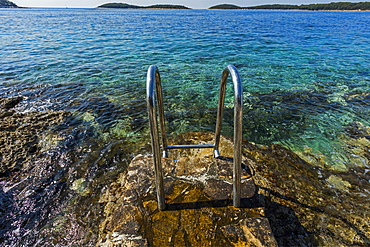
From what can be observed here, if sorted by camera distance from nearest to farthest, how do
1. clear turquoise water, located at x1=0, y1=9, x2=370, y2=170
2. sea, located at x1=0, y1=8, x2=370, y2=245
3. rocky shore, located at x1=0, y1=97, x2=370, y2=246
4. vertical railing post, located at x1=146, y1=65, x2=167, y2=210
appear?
1. vertical railing post, located at x1=146, y1=65, x2=167, y2=210
2. rocky shore, located at x1=0, y1=97, x2=370, y2=246
3. sea, located at x1=0, y1=8, x2=370, y2=245
4. clear turquoise water, located at x1=0, y1=9, x2=370, y2=170

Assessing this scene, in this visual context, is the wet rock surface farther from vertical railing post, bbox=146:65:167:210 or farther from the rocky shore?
vertical railing post, bbox=146:65:167:210

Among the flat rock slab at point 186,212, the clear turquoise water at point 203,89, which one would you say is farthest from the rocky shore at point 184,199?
the clear turquoise water at point 203,89

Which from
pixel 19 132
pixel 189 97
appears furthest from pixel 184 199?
pixel 189 97

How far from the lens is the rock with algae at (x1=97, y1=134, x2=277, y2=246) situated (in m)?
2.28

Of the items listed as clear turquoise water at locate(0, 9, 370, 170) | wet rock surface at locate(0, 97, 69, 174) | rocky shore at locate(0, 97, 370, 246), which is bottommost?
clear turquoise water at locate(0, 9, 370, 170)

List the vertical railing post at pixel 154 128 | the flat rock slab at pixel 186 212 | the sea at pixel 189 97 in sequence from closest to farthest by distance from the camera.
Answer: the vertical railing post at pixel 154 128, the flat rock slab at pixel 186 212, the sea at pixel 189 97

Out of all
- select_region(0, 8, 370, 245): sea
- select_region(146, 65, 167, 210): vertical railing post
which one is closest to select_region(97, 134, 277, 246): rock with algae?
select_region(146, 65, 167, 210): vertical railing post

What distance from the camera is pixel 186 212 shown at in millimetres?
2568

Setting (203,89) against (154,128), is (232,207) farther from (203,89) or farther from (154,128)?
(203,89)

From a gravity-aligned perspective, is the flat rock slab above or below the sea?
above

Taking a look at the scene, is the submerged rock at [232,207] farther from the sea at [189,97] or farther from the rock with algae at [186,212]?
the sea at [189,97]

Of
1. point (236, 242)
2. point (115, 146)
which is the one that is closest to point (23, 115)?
point (115, 146)

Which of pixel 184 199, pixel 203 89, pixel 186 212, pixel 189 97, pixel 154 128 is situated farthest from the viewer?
pixel 203 89

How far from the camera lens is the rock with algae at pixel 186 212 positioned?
2.28 meters
